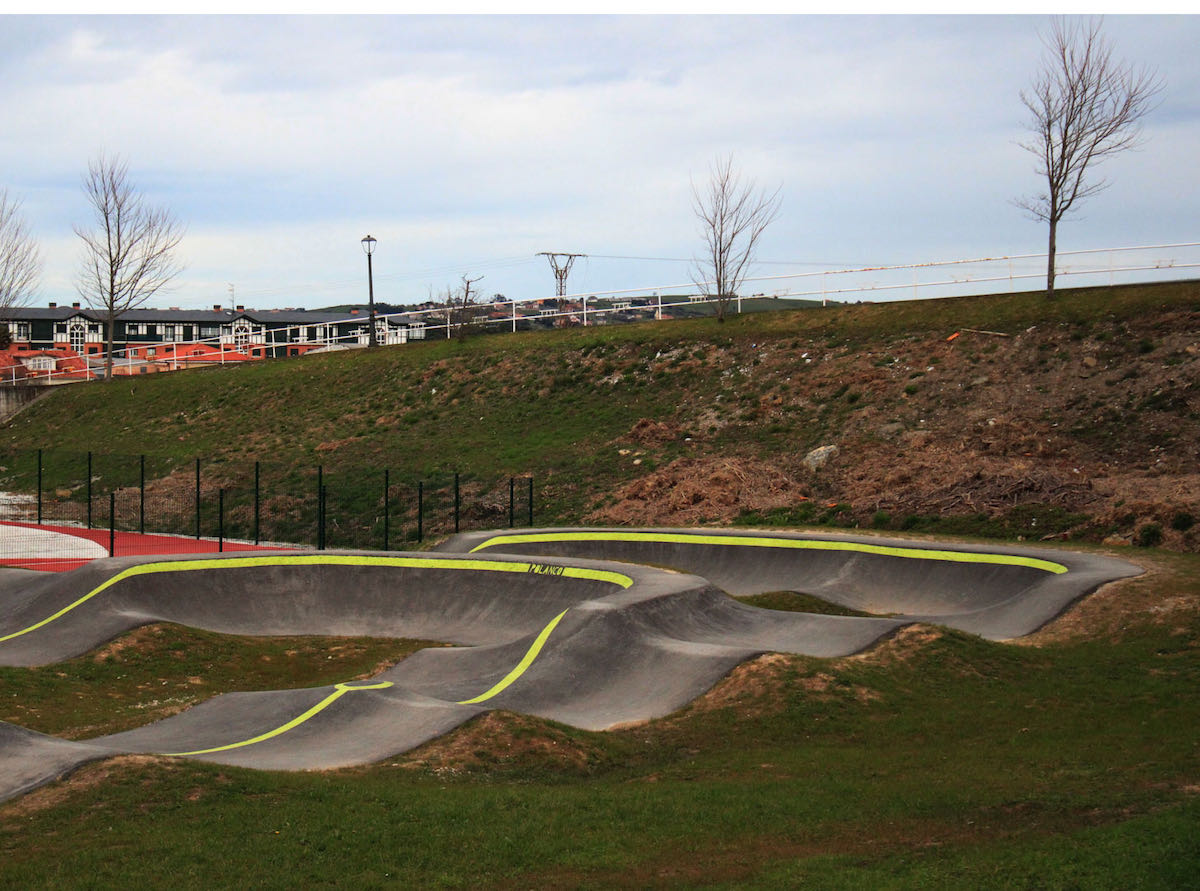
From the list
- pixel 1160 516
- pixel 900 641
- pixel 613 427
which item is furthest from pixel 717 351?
pixel 900 641

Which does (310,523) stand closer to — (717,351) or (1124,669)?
(717,351)

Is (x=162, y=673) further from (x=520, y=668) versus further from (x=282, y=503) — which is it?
(x=282, y=503)

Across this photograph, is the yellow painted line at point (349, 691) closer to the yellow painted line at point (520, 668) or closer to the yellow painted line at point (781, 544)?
the yellow painted line at point (520, 668)

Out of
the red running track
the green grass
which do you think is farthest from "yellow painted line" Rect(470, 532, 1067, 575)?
the green grass

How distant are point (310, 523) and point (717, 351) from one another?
635 inches

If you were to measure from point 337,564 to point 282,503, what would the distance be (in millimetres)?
14018

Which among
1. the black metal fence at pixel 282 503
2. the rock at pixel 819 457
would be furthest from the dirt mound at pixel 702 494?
the black metal fence at pixel 282 503

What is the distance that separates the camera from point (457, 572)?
763 inches

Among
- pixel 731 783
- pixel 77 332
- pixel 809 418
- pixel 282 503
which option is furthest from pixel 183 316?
pixel 731 783

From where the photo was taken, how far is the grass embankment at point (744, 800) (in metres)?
7.22

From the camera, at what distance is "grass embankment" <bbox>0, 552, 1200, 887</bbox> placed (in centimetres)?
722

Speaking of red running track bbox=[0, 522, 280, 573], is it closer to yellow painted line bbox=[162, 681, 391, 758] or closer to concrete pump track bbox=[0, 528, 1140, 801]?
concrete pump track bbox=[0, 528, 1140, 801]

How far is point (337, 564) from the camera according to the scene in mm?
20203

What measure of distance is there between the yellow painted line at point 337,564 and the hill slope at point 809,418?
31.0ft
